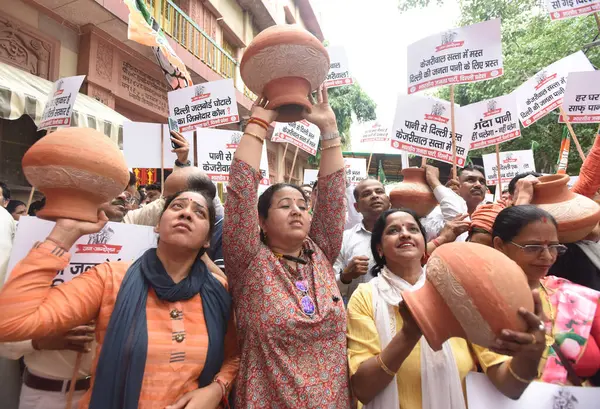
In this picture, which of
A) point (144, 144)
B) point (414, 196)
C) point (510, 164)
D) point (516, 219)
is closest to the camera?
point (516, 219)

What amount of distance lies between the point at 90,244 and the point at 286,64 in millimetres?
1231

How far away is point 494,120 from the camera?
458 centimetres

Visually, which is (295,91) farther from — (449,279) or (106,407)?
(106,407)

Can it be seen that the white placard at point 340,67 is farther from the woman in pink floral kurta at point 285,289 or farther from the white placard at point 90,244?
the white placard at point 90,244

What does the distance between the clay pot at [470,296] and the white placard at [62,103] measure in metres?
3.73

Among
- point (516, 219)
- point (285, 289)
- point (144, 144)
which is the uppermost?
point (144, 144)

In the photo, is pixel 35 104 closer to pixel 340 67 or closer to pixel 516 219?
pixel 340 67

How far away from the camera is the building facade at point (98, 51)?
18.3 feet

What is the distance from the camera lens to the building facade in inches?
220

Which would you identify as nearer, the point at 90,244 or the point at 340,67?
the point at 90,244

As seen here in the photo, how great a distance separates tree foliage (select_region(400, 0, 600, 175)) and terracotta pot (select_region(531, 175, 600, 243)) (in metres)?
9.49

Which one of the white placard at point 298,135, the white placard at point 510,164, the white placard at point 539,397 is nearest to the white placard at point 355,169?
the white placard at point 298,135

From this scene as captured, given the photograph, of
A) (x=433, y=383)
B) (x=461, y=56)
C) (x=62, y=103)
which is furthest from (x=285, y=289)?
(x=62, y=103)

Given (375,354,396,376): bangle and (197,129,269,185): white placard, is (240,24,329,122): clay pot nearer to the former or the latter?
(375,354,396,376): bangle
